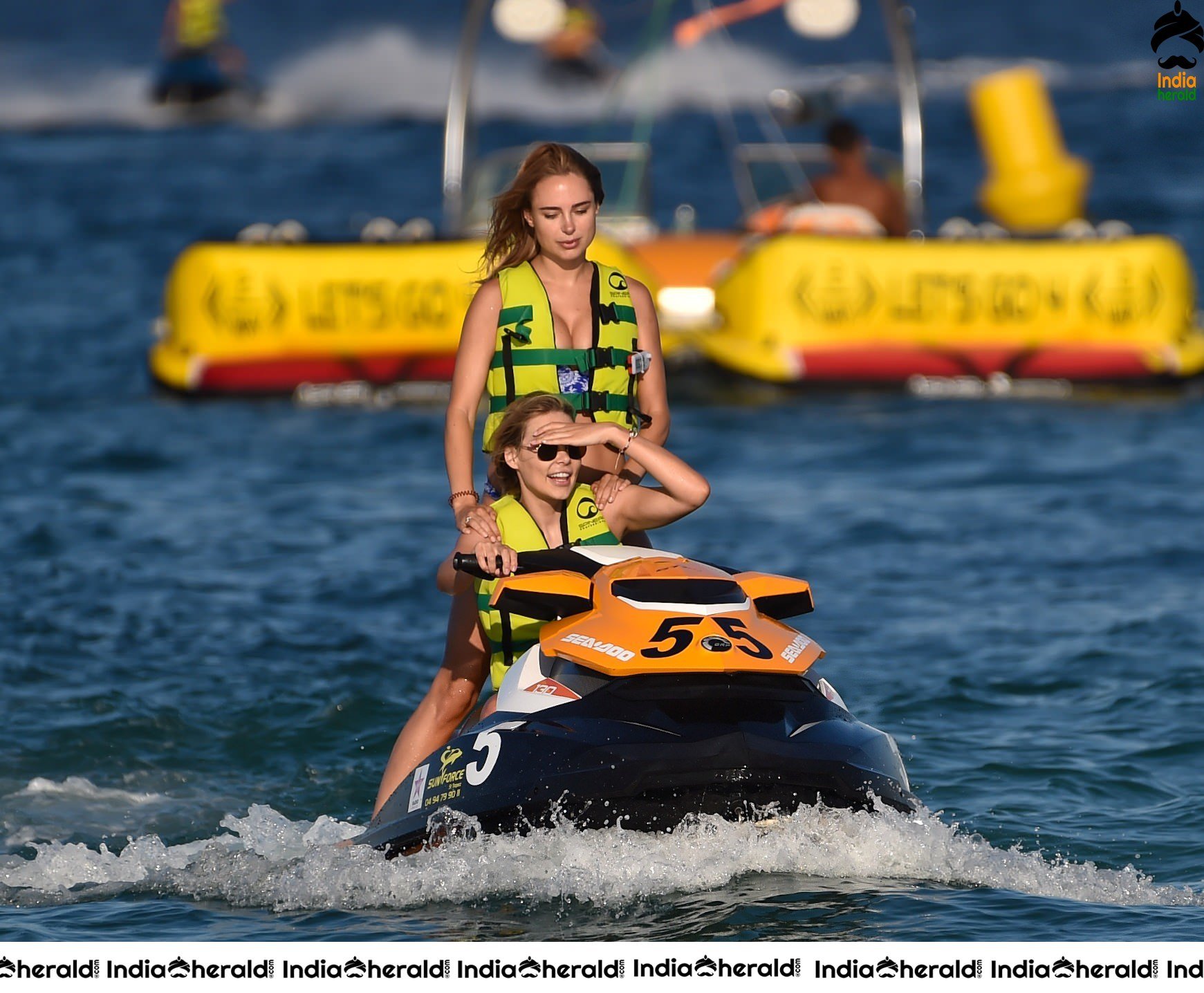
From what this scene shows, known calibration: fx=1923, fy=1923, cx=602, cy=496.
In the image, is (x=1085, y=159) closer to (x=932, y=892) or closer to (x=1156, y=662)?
(x=1156, y=662)

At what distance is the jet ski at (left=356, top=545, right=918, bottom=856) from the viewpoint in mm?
4426

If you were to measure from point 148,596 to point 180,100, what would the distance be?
136 ft

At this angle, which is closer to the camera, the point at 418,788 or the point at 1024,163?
the point at 418,788

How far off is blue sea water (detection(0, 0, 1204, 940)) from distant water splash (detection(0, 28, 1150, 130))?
1351 inches

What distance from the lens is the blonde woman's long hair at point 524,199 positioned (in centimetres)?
505

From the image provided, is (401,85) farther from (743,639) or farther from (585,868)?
(585,868)

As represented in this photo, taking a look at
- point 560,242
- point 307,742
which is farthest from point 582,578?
point 307,742

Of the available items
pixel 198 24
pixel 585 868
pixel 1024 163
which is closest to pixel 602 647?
pixel 585 868

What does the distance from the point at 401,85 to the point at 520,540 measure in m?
53.3

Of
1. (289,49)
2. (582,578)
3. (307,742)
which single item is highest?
(289,49)

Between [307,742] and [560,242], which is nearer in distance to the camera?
[560,242]

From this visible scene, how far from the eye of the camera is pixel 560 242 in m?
5.11

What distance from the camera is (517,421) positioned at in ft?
16.4

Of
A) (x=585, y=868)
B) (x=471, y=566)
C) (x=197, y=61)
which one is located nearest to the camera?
(x=585, y=868)
